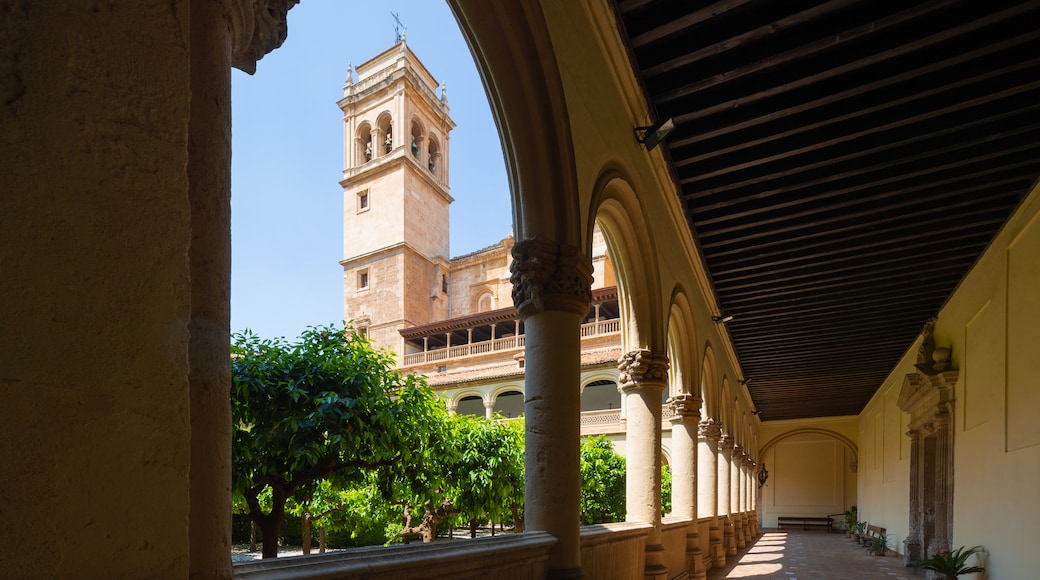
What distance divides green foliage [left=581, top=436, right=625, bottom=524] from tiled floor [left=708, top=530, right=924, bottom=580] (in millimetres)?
3594

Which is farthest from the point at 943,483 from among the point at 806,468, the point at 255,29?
the point at 806,468

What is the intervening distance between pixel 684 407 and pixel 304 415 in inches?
202

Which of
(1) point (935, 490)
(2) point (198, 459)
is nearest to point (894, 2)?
(2) point (198, 459)

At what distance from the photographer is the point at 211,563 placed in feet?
4.87

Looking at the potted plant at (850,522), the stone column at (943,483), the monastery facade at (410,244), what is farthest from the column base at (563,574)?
the monastery facade at (410,244)

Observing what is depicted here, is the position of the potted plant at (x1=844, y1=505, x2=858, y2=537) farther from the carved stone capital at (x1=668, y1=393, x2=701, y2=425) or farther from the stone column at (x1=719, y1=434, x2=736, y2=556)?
the carved stone capital at (x1=668, y1=393, x2=701, y2=425)

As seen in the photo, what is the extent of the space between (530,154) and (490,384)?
2730 centimetres

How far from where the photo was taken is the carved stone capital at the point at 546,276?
13.8ft

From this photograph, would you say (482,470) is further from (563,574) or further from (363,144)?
(363,144)

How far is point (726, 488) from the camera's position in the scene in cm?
1479

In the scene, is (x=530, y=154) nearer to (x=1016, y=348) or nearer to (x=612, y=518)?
(x=1016, y=348)

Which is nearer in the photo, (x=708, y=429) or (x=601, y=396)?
(x=708, y=429)

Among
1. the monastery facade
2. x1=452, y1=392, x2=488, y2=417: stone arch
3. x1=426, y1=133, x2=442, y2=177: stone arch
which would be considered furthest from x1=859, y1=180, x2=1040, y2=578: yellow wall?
x1=426, y1=133, x2=442, y2=177: stone arch

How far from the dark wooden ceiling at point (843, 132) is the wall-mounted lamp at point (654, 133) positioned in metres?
0.25
